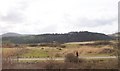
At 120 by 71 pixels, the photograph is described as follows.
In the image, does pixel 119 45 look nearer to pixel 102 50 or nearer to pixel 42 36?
pixel 102 50

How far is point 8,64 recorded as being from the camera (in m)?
31.6

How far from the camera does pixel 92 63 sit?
3023cm

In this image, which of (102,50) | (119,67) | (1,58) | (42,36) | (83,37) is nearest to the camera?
(119,67)

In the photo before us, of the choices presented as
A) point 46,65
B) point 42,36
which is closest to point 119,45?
point 46,65

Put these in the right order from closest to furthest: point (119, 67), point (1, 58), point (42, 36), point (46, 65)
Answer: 1. point (119, 67)
2. point (46, 65)
3. point (1, 58)
4. point (42, 36)

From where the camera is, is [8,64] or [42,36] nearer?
[8,64]

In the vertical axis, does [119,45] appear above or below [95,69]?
above

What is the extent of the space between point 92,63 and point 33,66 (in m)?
5.22

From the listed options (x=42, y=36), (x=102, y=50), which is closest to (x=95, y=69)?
(x=102, y=50)

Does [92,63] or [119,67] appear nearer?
[119,67]

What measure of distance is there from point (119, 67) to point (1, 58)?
12.5m

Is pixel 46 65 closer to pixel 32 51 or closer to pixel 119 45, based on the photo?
pixel 119 45

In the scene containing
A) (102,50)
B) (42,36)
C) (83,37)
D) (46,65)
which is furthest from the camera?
(42,36)

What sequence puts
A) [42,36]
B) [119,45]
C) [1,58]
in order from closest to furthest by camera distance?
[119,45]
[1,58]
[42,36]
